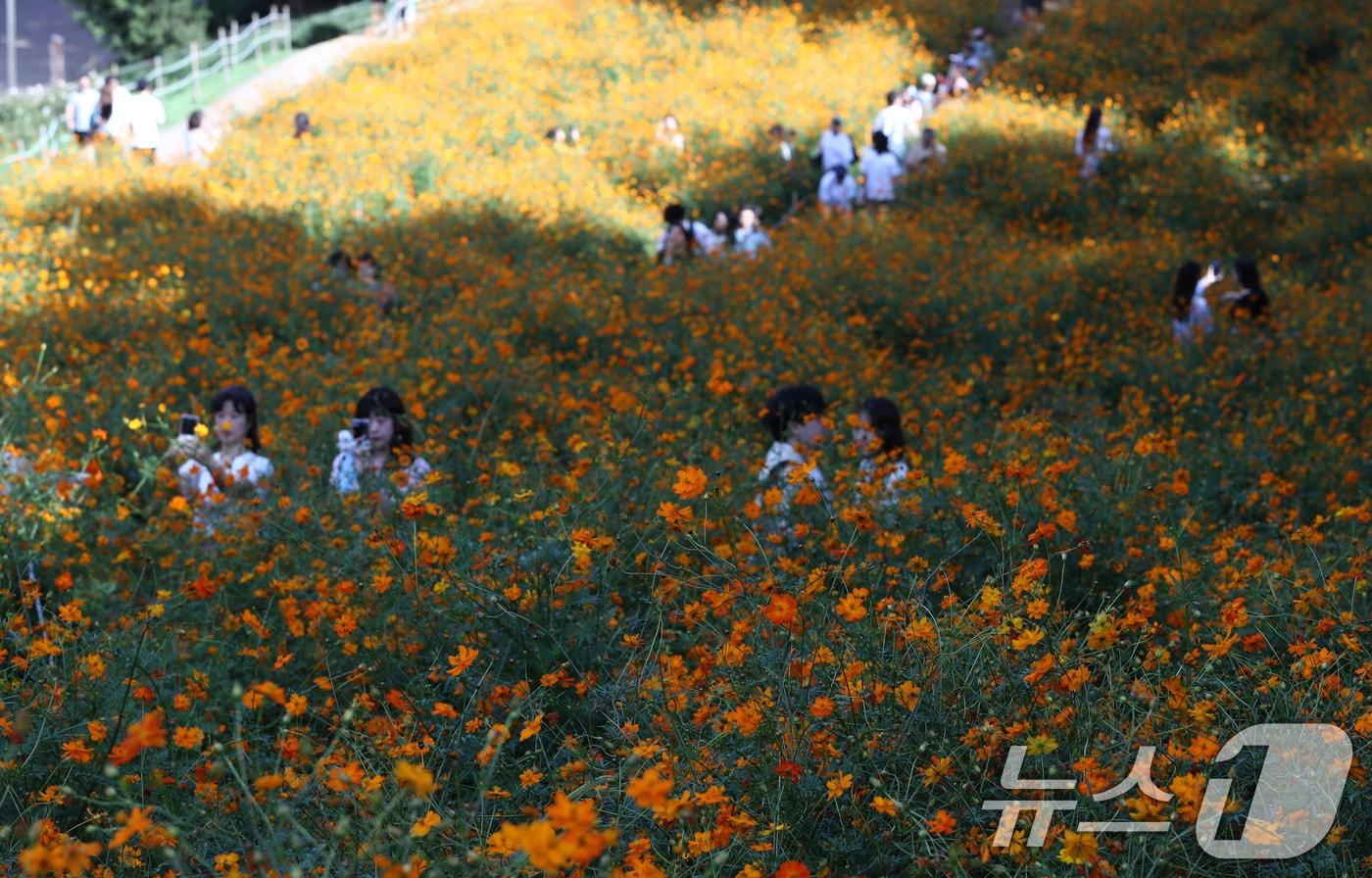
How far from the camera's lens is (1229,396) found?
7.63 metres

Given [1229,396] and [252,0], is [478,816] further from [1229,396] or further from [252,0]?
[252,0]

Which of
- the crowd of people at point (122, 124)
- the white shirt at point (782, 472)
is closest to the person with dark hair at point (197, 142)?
the crowd of people at point (122, 124)

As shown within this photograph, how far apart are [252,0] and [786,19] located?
19621 millimetres

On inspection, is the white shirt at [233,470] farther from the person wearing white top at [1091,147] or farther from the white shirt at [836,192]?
the person wearing white top at [1091,147]

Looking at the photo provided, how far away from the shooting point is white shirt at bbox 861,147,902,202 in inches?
563

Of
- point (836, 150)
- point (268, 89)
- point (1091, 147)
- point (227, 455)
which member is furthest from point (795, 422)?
point (268, 89)

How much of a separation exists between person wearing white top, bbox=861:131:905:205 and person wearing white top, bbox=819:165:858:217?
24cm

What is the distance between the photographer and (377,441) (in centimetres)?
566

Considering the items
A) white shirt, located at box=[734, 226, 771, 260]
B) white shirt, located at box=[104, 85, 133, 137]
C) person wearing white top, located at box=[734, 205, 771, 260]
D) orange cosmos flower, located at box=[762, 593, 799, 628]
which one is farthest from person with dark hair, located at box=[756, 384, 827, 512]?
white shirt, located at box=[104, 85, 133, 137]

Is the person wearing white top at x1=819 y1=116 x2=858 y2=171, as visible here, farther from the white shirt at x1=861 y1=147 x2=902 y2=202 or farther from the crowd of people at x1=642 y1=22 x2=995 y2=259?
the white shirt at x1=861 y1=147 x2=902 y2=202

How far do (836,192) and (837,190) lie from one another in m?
0.03

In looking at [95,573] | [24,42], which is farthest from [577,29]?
[24,42]

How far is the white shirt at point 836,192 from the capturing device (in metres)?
14.7

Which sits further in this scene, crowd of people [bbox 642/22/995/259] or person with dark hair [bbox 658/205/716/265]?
crowd of people [bbox 642/22/995/259]
